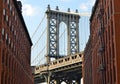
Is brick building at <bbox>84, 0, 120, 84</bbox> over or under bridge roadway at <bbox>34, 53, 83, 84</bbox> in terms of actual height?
over

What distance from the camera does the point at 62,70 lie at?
487 ft

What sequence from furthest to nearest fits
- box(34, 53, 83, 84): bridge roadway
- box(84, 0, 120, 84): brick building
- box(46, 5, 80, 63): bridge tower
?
box(46, 5, 80, 63): bridge tower
box(34, 53, 83, 84): bridge roadway
box(84, 0, 120, 84): brick building

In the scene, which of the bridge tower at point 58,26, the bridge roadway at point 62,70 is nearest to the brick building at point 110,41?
the bridge roadway at point 62,70

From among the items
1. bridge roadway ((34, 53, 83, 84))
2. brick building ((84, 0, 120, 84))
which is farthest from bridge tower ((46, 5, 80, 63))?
brick building ((84, 0, 120, 84))

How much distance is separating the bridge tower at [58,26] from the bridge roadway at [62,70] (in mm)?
12172

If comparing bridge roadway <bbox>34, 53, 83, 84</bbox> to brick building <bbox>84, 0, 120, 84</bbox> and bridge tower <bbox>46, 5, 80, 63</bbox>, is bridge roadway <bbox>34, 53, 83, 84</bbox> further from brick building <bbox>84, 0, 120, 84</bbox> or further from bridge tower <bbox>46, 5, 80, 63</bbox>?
brick building <bbox>84, 0, 120, 84</bbox>

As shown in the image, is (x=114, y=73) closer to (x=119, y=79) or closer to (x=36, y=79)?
(x=119, y=79)

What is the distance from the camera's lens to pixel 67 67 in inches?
5615

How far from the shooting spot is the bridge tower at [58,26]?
180 metres

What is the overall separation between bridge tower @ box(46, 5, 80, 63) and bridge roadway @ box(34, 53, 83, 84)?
12.2 metres

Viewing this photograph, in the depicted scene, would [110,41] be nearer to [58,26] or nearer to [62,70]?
[62,70]

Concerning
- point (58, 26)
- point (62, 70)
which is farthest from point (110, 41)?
point (58, 26)

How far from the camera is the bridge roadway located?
137875 mm

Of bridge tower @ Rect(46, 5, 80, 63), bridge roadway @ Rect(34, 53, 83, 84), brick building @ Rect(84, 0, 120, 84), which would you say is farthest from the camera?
bridge tower @ Rect(46, 5, 80, 63)
